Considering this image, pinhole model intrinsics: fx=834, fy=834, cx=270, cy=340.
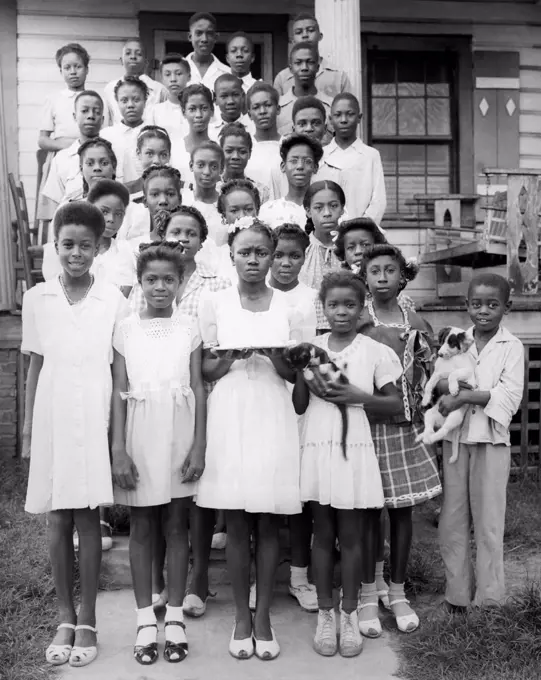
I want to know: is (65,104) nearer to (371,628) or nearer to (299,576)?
(299,576)

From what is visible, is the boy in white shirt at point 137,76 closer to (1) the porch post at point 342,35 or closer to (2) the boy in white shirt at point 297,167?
(1) the porch post at point 342,35

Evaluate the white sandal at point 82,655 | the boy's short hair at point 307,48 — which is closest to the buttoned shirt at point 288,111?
the boy's short hair at point 307,48

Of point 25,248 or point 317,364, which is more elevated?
point 25,248

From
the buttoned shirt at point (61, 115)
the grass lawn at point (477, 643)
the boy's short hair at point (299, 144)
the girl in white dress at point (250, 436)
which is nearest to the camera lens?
the grass lawn at point (477, 643)

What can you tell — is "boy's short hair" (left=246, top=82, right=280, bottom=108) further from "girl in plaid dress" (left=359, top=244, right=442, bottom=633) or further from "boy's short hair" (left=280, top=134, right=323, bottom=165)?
"girl in plaid dress" (left=359, top=244, right=442, bottom=633)

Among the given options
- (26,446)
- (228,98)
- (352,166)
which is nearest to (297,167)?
(352,166)

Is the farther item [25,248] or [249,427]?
[25,248]

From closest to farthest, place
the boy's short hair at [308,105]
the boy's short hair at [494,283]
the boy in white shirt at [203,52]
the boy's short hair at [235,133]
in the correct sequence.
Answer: the boy's short hair at [494,283] < the boy's short hair at [235,133] < the boy's short hair at [308,105] < the boy in white shirt at [203,52]

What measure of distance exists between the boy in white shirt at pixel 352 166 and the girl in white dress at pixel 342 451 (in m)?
2.24

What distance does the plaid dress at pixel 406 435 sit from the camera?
3.58m

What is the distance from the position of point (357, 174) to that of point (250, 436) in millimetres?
2868

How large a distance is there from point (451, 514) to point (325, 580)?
2.25ft

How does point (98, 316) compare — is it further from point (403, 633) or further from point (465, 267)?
point (465, 267)

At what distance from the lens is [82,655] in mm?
3229
